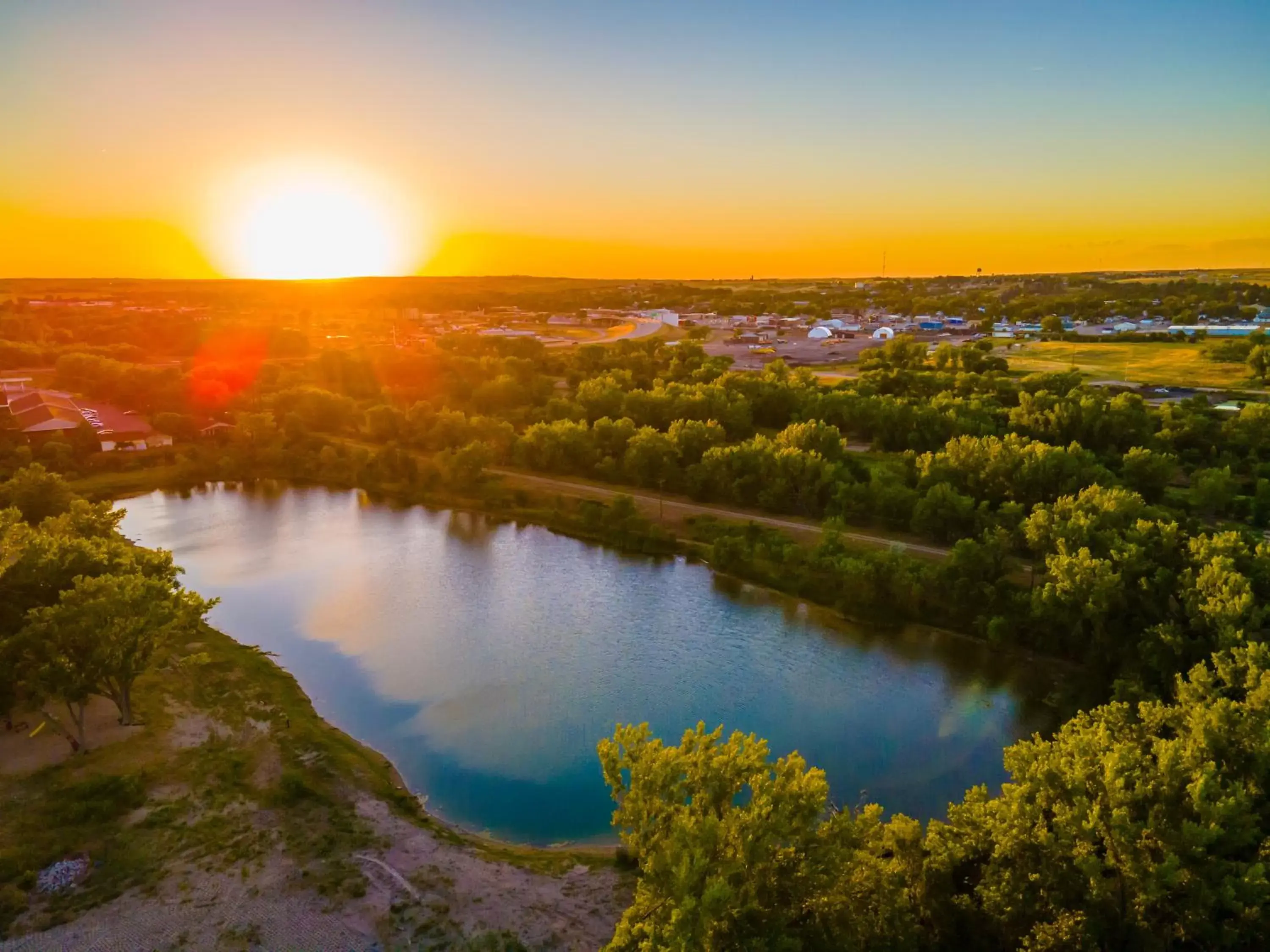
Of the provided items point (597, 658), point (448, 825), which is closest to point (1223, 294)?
point (597, 658)

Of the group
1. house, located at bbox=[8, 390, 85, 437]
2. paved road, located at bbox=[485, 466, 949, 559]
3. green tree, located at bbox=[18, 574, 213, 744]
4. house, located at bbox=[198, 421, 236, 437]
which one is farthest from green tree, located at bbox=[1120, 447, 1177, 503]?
house, located at bbox=[8, 390, 85, 437]

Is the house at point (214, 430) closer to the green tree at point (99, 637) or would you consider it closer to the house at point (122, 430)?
the house at point (122, 430)

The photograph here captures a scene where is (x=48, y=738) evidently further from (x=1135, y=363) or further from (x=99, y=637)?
(x=1135, y=363)

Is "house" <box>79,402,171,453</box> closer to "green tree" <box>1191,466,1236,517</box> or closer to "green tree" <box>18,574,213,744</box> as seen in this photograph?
"green tree" <box>18,574,213,744</box>

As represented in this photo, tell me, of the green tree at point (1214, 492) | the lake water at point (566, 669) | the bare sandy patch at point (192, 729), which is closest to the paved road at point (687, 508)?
the lake water at point (566, 669)

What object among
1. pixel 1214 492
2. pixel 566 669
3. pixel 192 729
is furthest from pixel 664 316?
pixel 192 729

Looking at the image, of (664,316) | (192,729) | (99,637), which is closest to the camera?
(99,637)
